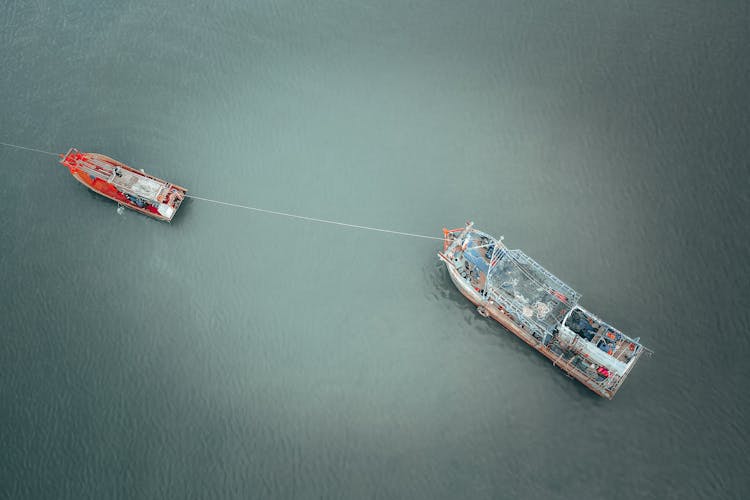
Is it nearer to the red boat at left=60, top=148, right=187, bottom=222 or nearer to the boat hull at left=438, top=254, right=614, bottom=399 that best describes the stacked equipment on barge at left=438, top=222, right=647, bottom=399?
the boat hull at left=438, top=254, right=614, bottom=399

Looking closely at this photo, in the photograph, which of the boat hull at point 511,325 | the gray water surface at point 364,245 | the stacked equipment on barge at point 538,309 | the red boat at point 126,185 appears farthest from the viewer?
the red boat at point 126,185

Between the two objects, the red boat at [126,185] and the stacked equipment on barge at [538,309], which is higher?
the stacked equipment on barge at [538,309]

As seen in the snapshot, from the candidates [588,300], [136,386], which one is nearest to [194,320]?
[136,386]

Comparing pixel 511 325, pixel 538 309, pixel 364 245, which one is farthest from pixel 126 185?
pixel 538 309

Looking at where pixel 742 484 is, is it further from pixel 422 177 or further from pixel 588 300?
pixel 422 177

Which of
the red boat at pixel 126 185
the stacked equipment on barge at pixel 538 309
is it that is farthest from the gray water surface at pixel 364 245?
the red boat at pixel 126 185

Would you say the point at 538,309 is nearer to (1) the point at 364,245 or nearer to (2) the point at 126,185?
(1) the point at 364,245

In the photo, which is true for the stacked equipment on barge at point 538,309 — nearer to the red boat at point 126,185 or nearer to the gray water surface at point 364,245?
the gray water surface at point 364,245
